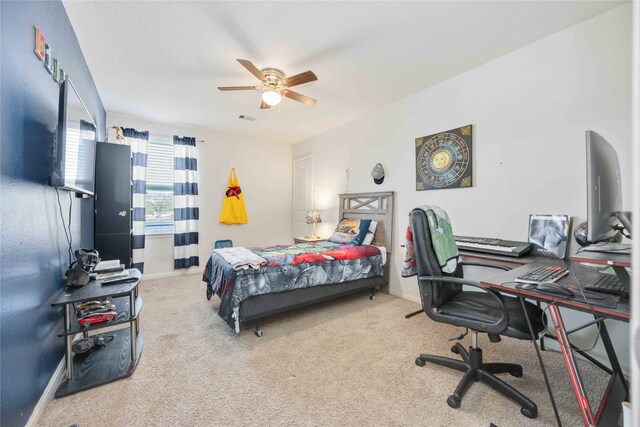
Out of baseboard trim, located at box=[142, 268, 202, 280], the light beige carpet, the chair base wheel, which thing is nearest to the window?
baseboard trim, located at box=[142, 268, 202, 280]

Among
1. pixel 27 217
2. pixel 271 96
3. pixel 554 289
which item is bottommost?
pixel 554 289

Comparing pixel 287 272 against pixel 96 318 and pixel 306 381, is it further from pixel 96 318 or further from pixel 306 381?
pixel 96 318

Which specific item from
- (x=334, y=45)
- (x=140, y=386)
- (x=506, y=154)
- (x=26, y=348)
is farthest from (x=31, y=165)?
(x=506, y=154)

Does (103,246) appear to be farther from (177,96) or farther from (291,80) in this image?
(291,80)

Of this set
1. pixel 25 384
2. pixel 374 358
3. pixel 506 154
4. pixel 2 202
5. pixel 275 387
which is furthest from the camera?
pixel 506 154

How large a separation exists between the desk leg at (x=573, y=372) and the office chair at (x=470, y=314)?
0.63 feet

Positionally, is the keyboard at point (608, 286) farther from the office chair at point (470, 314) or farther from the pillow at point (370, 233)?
the pillow at point (370, 233)

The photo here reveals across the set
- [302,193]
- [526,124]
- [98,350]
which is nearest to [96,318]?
[98,350]

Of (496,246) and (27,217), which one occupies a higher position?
(27,217)

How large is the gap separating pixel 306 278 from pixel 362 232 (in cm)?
127

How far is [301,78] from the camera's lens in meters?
2.46

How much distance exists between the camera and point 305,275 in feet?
8.78

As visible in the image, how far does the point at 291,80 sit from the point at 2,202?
2115 millimetres

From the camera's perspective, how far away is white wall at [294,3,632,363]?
6.45 ft
